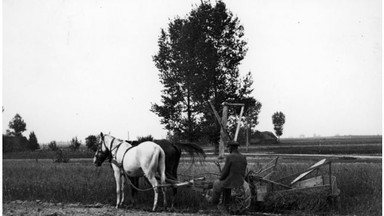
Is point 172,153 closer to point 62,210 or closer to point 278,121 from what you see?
point 62,210

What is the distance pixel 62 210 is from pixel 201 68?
19990 mm

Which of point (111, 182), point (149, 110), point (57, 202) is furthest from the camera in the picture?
point (149, 110)

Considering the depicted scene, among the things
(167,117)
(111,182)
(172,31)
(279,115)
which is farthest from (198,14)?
(279,115)

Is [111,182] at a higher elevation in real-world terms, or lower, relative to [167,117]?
lower

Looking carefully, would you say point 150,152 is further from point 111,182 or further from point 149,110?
point 149,110

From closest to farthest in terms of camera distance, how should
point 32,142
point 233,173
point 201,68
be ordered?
point 233,173
point 201,68
point 32,142

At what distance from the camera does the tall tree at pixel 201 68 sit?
93.6 ft

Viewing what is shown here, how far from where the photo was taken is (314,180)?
9.66m

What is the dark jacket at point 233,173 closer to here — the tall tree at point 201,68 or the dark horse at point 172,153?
the dark horse at point 172,153

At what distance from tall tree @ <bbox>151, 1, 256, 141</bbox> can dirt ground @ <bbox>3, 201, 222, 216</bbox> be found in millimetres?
17779

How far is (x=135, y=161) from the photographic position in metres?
10.6

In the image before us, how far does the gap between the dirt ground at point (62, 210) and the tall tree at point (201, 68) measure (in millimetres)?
17779

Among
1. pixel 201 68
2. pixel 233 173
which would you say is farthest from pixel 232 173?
pixel 201 68

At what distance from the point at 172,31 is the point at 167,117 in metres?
6.89
